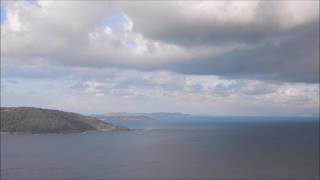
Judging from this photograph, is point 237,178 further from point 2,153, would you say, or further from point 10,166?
point 2,153

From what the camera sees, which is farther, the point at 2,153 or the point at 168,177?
the point at 2,153

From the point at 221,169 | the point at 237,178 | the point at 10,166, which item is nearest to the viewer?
the point at 237,178

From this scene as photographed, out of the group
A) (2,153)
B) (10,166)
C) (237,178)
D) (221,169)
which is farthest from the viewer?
(2,153)

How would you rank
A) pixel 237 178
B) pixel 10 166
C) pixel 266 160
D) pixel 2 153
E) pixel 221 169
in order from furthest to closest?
pixel 2 153 → pixel 266 160 → pixel 10 166 → pixel 221 169 → pixel 237 178

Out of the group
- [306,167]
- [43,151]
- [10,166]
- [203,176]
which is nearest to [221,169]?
[203,176]

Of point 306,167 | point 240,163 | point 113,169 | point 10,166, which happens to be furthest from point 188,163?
point 10,166

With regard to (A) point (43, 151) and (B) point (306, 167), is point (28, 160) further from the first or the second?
(B) point (306, 167)

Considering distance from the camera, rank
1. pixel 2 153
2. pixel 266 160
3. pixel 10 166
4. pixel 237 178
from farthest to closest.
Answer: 1. pixel 2 153
2. pixel 266 160
3. pixel 10 166
4. pixel 237 178

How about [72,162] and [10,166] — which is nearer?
[10,166]
